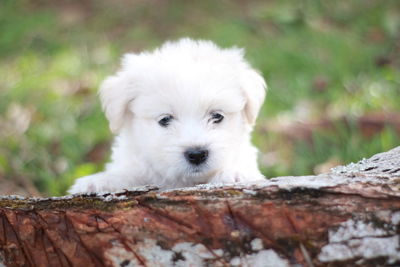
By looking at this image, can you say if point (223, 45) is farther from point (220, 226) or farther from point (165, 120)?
point (220, 226)

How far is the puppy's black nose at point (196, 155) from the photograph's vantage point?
3.34 m

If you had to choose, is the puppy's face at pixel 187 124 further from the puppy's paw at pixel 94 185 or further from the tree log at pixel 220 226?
the tree log at pixel 220 226

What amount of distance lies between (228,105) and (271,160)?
1.68 m

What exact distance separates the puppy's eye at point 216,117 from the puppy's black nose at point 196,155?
1.25 ft

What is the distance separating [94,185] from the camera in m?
3.39

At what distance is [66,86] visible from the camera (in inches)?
282

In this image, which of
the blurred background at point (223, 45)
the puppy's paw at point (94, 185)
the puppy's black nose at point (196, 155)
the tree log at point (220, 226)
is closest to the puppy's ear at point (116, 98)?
the puppy's paw at point (94, 185)

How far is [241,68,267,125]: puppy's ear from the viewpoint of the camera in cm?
391

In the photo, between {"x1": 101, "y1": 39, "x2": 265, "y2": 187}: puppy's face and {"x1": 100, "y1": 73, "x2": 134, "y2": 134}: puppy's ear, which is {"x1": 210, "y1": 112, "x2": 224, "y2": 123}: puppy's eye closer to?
{"x1": 101, "y1": 39, "x2": 265, "y2": 187}: puppy's face

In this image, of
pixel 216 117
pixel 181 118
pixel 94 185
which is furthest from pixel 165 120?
pixel 94 185

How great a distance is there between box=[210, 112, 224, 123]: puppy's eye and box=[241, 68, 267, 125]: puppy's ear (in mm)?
333

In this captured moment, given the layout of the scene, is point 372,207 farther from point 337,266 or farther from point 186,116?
point 186,116

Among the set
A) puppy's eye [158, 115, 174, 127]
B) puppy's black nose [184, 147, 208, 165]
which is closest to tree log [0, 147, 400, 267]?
puppy's black nose [184, 147, 208, 165]

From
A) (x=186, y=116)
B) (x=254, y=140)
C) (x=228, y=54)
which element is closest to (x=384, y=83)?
(x=254, y=140)
